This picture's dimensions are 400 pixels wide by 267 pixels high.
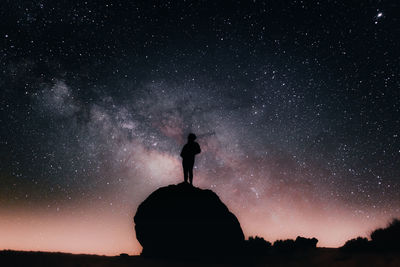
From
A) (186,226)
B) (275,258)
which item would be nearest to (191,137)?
(186,226)

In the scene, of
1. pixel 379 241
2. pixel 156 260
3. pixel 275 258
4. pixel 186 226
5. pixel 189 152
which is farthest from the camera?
pixel 189 152

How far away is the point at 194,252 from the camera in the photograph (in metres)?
11.7

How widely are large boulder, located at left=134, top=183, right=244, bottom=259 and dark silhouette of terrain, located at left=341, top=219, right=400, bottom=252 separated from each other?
14.1 feet

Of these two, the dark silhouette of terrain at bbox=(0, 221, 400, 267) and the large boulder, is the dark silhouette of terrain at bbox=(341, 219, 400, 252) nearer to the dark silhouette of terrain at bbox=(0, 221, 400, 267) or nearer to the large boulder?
the dark silhouette of terrain at bbox=(0, 221, 400, 267)

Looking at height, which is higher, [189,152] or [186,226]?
[189,152]

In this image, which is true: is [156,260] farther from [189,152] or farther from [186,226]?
[189,152]

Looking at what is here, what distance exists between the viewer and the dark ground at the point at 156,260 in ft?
32.7

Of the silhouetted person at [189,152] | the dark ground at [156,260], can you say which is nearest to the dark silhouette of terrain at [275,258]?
the dark ground at [156,260]

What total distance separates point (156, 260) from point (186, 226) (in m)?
1.72

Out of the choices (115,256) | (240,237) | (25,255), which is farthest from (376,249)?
(25,255)

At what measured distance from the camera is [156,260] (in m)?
10.8

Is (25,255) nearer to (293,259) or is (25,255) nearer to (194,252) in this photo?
(194,252)

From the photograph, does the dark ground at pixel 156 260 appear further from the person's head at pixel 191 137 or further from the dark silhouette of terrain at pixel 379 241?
the person's head at pixel 191 137

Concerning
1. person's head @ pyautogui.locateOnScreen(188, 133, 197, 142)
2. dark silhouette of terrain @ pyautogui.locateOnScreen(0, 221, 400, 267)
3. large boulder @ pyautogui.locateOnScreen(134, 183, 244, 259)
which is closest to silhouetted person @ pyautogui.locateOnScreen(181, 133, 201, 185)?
person's head @ pyautogui.locateOnScreen(188, 133, 197, 142)
